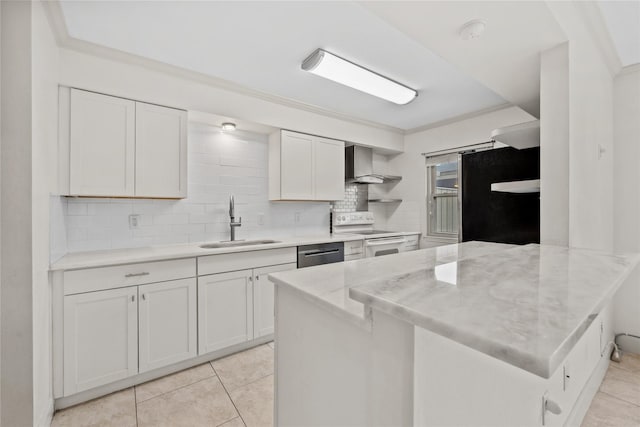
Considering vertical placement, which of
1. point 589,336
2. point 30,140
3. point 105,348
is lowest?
point 105,348

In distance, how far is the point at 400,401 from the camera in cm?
67

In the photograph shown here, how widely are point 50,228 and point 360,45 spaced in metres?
2.48

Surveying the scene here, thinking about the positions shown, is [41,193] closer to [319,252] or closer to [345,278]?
[345,278]

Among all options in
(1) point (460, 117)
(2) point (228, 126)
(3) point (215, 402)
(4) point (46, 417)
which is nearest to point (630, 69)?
(1) point (460, 117)

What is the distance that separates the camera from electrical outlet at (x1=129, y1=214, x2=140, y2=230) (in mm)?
2572

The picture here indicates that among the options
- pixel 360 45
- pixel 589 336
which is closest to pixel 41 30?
pixel 360 45

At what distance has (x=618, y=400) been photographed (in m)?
1.88

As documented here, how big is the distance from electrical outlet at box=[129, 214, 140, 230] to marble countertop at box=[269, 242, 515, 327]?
6.60 feet

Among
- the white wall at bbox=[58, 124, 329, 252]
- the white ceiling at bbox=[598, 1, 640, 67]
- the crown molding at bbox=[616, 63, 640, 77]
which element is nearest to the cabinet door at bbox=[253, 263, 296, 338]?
the white wall at bbox=[58, 124, 329, 252]

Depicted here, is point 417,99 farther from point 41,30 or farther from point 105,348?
point 105,348

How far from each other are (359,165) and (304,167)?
105 cm

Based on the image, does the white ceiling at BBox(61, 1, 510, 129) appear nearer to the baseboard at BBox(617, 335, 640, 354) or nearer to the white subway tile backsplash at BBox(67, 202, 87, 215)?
the white subway tile backsplash at BBox(67, 202, 87, 215)

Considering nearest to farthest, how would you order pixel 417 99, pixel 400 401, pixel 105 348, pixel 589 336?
pixel 400 401 < pixel 589 336 < pixel 105 348 < pixel 417 99

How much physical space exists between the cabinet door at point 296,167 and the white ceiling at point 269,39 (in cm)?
53
